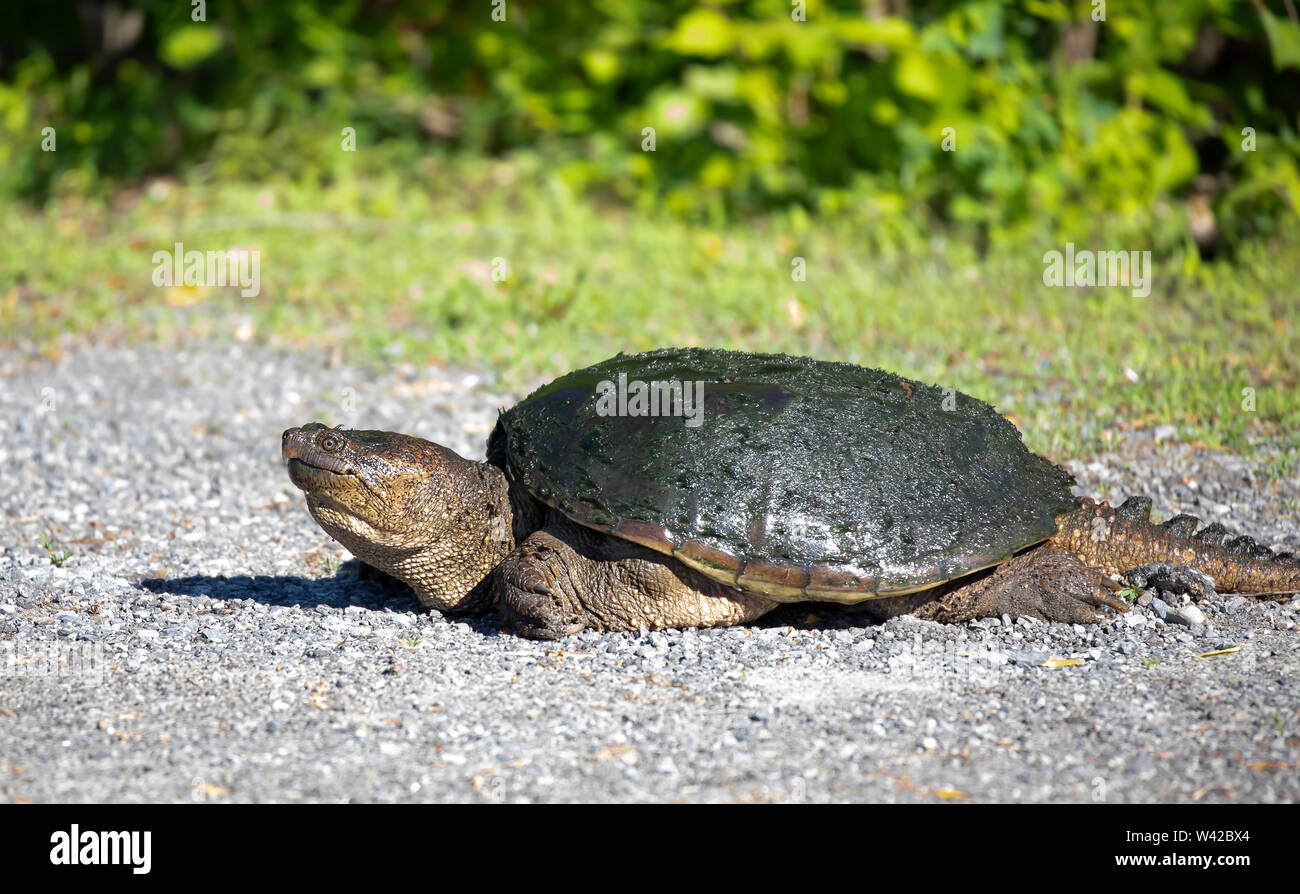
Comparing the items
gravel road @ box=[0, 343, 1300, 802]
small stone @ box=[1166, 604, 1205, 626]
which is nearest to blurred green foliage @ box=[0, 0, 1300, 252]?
gravel road @ box=[0, 343, 1300, 802]

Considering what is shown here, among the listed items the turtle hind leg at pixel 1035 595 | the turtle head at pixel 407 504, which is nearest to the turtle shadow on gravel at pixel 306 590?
the turtle head at pixel 407 504

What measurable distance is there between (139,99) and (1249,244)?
24.4 feet

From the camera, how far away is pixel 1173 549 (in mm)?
3641

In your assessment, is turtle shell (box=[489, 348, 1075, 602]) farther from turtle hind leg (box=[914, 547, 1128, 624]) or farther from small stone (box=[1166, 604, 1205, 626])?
small stone (box=[1166, 604, 1205, 626])

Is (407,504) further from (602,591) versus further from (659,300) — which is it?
(659,300)

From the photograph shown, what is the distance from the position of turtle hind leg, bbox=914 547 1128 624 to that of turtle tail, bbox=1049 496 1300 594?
0.10m

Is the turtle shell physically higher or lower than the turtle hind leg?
higher

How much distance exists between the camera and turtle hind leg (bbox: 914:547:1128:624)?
3486mm

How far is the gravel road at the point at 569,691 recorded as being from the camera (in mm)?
2646

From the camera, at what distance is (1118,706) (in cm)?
294

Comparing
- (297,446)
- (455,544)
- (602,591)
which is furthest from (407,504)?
(602,591)

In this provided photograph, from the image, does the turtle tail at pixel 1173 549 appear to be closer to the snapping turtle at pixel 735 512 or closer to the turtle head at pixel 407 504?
the snapping turtle at pixel 735 512

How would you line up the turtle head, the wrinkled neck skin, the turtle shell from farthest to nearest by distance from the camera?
the wrinkled neck skin < the turtle head < the turtle shell

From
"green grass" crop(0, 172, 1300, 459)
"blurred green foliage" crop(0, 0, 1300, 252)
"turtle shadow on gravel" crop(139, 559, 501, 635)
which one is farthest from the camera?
"blurred green foliage" crop(0, 0, 1300, 252)
